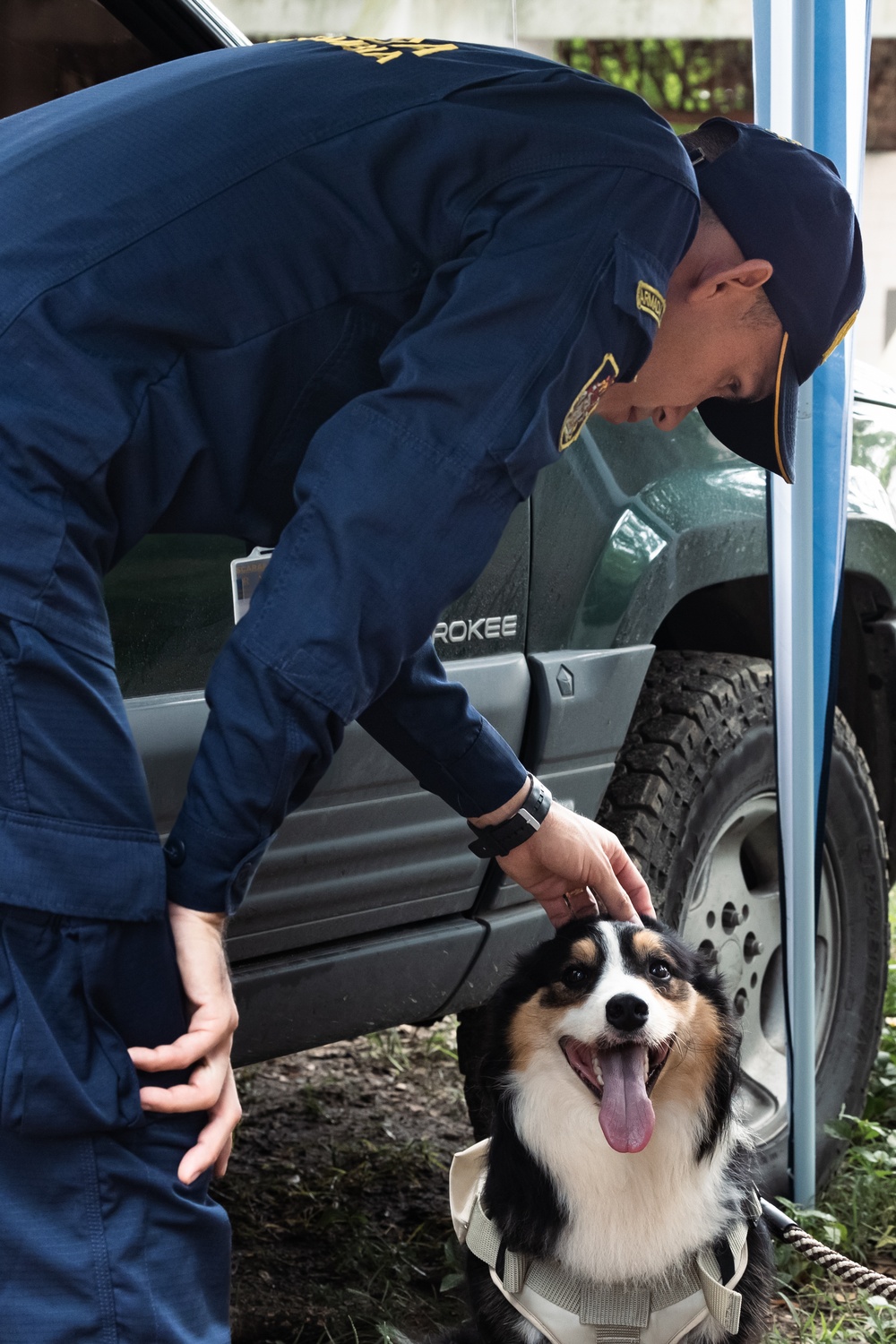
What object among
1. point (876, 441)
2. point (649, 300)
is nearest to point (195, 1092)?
point (649, 300)

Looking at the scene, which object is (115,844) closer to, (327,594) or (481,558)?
(327,594)

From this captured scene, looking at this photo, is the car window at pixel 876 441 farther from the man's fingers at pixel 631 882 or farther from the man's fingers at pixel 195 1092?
the man's fingers at pixel 195 1092

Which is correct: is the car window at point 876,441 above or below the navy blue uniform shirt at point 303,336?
below

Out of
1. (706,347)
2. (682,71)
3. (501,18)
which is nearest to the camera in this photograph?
(706,347)

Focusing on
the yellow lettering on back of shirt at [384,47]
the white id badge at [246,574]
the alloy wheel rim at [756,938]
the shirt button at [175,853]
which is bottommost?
the alloy wheel rim at [756,938]

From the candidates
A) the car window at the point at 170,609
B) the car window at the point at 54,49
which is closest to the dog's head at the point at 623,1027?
the car window at the point at 170,609

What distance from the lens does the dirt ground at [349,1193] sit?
2703 mm

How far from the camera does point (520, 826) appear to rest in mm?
1942

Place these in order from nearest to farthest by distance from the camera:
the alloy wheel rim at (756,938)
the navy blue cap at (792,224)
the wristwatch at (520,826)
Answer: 1. the navy blue cap at (792,224)
2. the wristwatch at (520,826)
3. the alloy wheel rim at (756,938)

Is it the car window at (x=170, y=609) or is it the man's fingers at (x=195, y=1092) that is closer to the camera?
the man's fingers at (x=195, y=1092)

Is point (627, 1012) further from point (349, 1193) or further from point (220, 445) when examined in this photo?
point (349, 1193)

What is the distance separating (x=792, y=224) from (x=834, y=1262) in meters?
1.84

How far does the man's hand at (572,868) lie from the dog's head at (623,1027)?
41mm

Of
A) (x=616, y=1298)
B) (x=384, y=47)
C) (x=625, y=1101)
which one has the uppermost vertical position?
(x=384, y=47)
